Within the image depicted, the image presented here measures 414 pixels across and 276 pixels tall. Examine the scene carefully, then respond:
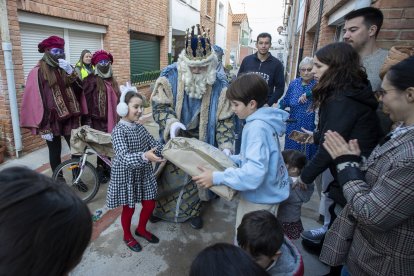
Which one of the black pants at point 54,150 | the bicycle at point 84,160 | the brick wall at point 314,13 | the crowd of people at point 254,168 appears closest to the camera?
the crowd of people at point 254,168

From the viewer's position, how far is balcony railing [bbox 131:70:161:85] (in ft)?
29.2

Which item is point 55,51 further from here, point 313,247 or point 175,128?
point 313,247

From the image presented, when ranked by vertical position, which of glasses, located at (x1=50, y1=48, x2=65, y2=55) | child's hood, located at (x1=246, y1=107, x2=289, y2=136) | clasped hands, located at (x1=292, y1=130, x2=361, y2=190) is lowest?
clasped hands, located at (x1=292, y1=130, x2=361, y2=190)

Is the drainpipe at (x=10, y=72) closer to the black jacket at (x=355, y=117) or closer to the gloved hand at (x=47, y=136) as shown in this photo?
the gloved hand at (x=47, y=136)

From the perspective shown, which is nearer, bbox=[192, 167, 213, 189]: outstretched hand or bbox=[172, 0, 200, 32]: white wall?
bbox=[192, 167, 213, 189]: outstretched hand

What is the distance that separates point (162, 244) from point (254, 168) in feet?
5.05

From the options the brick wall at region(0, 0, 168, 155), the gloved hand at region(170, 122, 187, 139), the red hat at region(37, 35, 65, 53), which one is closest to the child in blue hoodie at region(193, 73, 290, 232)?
the gloved hand at region(170, 122, 187, 139)

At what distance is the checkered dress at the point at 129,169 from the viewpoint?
2.20 metres

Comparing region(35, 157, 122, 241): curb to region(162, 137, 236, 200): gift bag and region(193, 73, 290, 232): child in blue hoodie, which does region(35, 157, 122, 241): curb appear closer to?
region(162, 137, 236, 200): gift bag

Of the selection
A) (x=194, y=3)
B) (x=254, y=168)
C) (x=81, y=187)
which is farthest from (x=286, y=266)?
(x=194, y=3)

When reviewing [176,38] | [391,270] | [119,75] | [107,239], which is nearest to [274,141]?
[391,270]

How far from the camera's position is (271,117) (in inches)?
65.9

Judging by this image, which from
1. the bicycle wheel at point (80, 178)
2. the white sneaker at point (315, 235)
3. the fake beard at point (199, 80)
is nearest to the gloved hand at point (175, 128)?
the fake beard at point (199, 80)

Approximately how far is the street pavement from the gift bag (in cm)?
106
